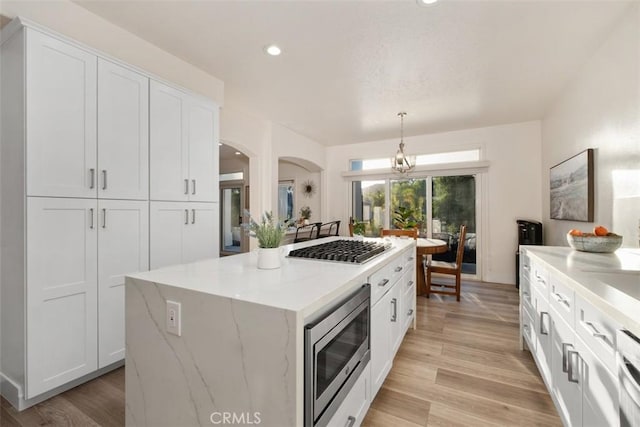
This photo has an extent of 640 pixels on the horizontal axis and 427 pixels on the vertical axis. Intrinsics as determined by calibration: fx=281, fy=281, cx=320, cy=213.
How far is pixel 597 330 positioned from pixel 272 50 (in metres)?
3.00

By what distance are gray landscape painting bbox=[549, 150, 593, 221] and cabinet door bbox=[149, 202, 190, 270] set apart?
3.93m

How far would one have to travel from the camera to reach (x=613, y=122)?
2389mm

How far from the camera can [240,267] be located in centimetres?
152

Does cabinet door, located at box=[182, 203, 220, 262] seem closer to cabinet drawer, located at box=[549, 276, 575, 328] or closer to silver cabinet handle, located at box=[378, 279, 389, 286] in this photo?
silver cabinet handle, located at box=[378, 279, 389, 286]

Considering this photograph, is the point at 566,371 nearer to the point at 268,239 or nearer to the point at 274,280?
the point at 274,280

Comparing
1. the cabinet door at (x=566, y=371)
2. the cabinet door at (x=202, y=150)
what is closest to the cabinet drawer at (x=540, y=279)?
the cabinet door at (x=566, y=371)

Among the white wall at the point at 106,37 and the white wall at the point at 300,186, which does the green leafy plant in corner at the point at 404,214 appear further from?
the white wall at the point at 106,37

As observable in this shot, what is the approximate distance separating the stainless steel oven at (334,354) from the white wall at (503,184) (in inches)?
180

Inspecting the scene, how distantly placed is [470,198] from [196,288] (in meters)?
5.38

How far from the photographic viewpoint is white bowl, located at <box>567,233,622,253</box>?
1.92 meters

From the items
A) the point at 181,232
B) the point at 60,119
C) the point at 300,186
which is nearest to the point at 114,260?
the point at 181,232

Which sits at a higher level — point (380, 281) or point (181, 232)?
point (181, 232)

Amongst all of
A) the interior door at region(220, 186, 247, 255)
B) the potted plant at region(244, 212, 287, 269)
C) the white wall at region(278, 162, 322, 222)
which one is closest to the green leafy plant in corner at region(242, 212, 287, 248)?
the potted plant at region(244, 212, 287, 269)

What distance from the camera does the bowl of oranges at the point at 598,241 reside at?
1927 millimetres
